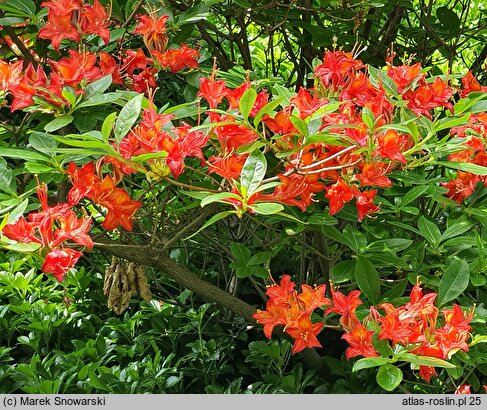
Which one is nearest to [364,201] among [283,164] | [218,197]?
[283,164]

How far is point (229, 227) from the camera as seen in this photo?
7.95ft

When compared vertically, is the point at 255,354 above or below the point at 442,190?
below

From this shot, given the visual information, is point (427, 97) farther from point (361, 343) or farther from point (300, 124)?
point (361, 343)

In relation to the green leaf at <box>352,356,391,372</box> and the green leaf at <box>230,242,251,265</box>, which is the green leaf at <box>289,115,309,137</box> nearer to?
the green leaf at <box>352,356,391,372</box>

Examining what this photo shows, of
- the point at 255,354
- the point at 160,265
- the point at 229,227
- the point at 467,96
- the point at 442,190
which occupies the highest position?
the point at 467,96

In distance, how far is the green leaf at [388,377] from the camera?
1442 mm

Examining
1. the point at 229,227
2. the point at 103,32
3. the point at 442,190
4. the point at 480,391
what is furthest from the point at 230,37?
the point at 480,391

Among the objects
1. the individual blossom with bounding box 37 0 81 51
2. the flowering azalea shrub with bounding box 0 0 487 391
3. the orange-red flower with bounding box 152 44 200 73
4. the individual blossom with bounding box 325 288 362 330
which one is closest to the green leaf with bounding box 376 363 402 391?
the flowering azalea shrub with bounding box 0 0 487 391

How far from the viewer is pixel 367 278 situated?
172 centimetres

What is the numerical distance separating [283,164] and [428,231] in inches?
16.1

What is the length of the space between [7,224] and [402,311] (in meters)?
0.74

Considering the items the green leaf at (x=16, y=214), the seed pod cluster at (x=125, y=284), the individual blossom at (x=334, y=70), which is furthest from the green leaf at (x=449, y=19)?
the green leaf at (x=16, y=214)

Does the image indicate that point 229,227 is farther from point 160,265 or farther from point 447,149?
point 447,149

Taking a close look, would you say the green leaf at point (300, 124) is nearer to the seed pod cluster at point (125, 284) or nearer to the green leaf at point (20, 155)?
the green leaf at point (20, 155)
